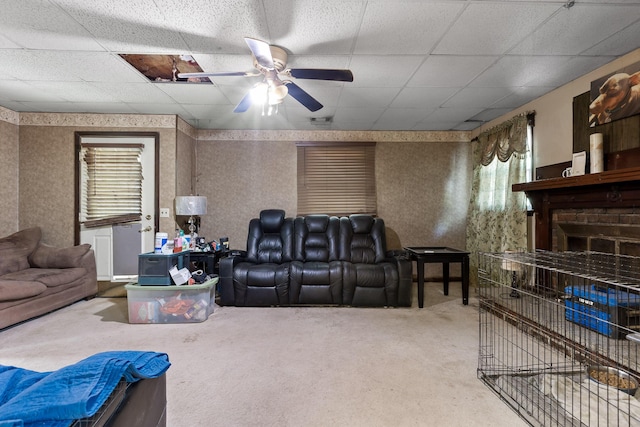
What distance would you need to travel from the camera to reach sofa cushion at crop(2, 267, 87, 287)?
3.17m

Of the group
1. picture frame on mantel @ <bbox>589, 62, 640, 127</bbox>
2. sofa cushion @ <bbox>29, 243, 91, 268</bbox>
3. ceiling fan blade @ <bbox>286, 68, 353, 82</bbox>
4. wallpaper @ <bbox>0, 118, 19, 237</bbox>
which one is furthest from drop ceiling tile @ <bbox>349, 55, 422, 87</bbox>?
wallpaper @ <bbox>0, 118, 19, 237</bbox>

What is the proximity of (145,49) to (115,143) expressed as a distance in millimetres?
2181

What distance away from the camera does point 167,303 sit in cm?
306

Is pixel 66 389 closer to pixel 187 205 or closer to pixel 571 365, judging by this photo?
pixel 571 365

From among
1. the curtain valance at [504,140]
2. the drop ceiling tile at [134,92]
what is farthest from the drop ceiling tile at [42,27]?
the curtain valance at [504,140]

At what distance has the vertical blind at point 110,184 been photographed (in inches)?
161

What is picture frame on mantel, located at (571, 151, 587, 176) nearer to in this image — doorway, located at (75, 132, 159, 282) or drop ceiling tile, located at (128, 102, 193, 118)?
drop ceiling tile, located at (128, 102, 193, 118)

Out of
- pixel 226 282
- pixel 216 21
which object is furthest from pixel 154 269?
pixel 216 21

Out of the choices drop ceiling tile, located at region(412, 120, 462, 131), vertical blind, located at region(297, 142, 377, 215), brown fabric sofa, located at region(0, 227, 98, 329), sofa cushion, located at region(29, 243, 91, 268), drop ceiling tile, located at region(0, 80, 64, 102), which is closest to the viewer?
brown fabric sofa, located at region(0, 227, 98, 329)

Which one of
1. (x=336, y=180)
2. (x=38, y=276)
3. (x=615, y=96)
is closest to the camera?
(x=615, y=96)

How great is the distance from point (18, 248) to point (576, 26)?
19.9ft

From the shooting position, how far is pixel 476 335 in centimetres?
274

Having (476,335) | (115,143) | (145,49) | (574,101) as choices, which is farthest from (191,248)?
(574,101)

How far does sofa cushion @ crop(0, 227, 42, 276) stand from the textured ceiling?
5.48 ft
